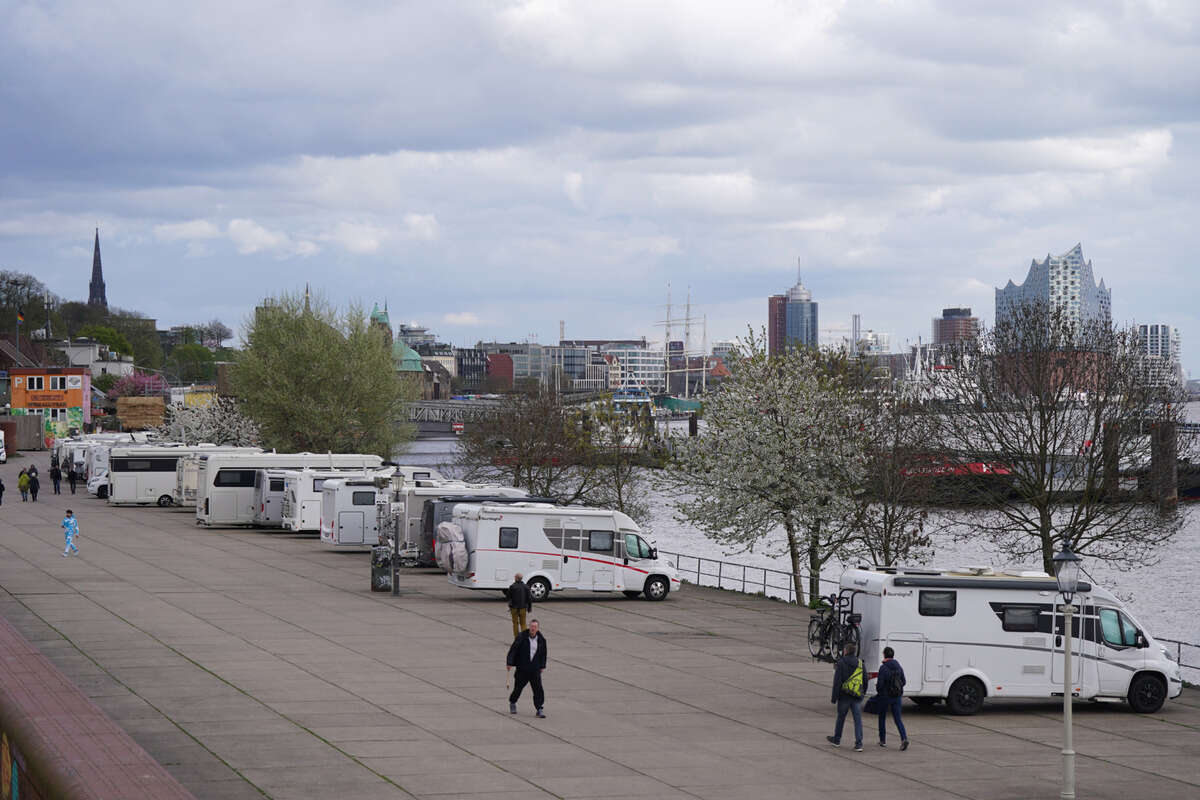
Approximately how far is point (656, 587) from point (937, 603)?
16.6 metres

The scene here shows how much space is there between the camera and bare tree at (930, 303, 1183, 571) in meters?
45.8

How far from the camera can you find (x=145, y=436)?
105 m

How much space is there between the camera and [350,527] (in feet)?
167

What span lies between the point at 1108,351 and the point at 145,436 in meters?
77.4

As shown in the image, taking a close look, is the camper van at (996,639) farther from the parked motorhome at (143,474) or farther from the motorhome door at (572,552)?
the parked motorhome at (143,474)

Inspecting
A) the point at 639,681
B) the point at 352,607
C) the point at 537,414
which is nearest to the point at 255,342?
the point at 537,414

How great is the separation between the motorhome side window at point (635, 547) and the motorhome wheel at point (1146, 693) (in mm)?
16773

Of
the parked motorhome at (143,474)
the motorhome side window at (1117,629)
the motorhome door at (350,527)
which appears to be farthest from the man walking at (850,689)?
the parked motorhome at (143,474)

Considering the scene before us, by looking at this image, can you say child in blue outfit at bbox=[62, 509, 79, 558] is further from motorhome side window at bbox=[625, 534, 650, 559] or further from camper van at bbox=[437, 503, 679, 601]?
motorhome side window at bbox=[625, 534, 650, 559]

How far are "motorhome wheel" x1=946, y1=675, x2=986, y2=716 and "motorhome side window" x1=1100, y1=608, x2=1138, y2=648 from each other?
2576mm

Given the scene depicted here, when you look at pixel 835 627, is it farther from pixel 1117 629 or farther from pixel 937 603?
pixel 1117 629

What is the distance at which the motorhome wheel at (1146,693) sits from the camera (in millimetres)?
25422

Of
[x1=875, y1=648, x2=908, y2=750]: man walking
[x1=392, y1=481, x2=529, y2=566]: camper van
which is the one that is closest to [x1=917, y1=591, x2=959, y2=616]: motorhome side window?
[x1=875, y1=648, x2=908, y2=750]: man walking

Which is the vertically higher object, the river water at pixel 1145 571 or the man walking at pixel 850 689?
the man walking at pixel 850 689
